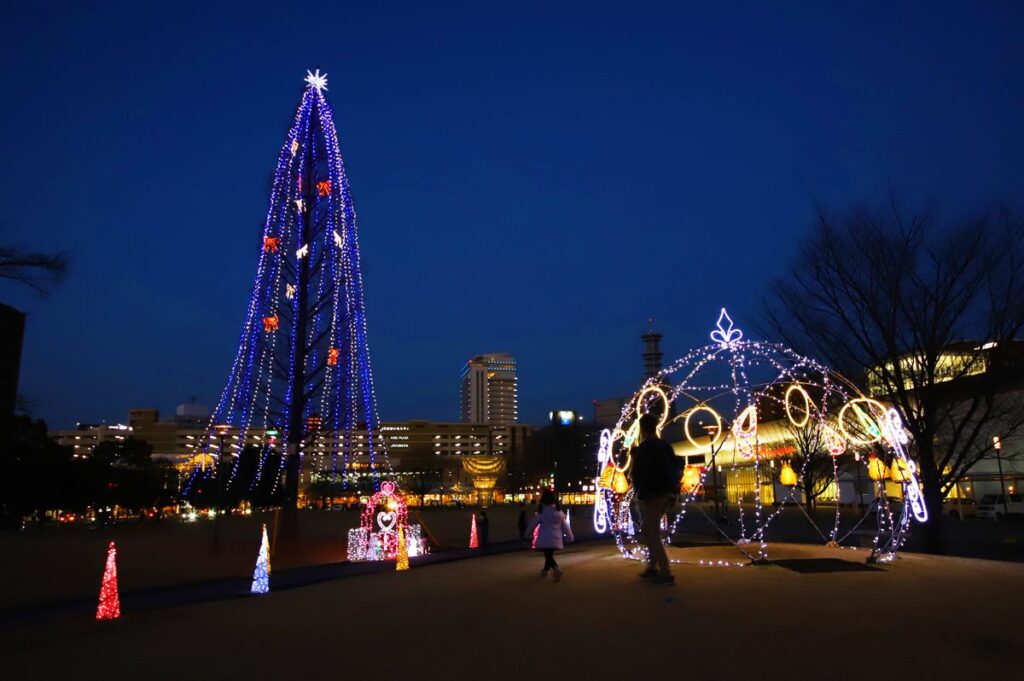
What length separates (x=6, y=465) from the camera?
2977cm

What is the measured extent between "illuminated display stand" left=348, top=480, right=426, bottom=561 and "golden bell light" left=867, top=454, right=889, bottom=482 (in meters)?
10.8

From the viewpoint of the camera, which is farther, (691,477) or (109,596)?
(691,477)

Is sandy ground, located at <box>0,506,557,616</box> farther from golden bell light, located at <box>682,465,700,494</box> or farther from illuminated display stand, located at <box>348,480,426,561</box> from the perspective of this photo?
golden bell light, located at <box>682,465,700,494</box>

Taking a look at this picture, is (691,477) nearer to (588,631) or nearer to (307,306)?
(588,631)

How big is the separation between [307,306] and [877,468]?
20417 mm

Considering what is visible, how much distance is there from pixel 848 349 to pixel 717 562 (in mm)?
7857

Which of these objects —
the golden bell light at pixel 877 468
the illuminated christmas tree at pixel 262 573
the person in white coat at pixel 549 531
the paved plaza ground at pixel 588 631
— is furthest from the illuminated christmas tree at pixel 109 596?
the golden bell light at pixel 877 468

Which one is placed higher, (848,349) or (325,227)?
(325,227)

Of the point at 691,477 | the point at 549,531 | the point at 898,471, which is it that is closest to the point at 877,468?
the point at 898,471

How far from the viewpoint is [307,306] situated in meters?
27.5

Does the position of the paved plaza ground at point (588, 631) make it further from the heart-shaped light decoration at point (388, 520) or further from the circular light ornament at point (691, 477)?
the heart-shaped light decoration at point (388, 520)

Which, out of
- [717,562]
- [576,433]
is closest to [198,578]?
[717,562]

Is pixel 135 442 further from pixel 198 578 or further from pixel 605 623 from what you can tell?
pixel 605 623

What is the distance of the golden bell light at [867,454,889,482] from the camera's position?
1255 centimetres
